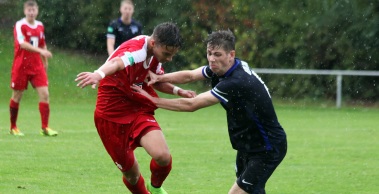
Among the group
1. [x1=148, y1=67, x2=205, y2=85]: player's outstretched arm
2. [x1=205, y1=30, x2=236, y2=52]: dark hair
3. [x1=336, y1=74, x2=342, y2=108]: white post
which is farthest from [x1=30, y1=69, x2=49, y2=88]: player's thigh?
[x1=336, y1=74, x2=342, y2=108]: white post

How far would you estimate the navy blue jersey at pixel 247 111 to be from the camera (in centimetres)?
732

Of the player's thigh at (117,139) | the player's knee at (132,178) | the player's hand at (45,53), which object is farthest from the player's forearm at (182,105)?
the player's hand at (45,53)

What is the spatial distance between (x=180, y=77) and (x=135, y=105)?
1.62ft

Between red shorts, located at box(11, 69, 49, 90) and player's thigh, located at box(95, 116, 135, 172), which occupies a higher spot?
player's thigh, located at box(95, 116, 135, 172)

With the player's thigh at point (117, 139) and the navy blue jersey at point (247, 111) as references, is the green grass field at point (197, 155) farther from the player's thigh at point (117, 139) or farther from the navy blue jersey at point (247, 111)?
the navy blue jersey at point (247, 111)

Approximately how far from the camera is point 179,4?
1107 inches

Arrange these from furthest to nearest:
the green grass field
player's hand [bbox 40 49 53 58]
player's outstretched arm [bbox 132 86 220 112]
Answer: player's hand [bbox 40 49 53 58] < the green grass field < player's outstretched arm [bbox 132 86 220 112]

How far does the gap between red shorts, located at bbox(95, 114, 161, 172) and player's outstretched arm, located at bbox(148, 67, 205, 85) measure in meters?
0.36

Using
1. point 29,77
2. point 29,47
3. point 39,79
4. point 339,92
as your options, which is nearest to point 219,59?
point 29,47

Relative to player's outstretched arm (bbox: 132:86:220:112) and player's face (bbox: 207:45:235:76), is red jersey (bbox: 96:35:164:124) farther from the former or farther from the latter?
player's face (bbox: 207:45:235:76)

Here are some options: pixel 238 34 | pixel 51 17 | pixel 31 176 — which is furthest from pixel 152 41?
pixel 51 17

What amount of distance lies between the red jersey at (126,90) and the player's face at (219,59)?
923mm

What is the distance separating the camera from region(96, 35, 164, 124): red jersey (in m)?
8.09

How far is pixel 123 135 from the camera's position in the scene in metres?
8.27
